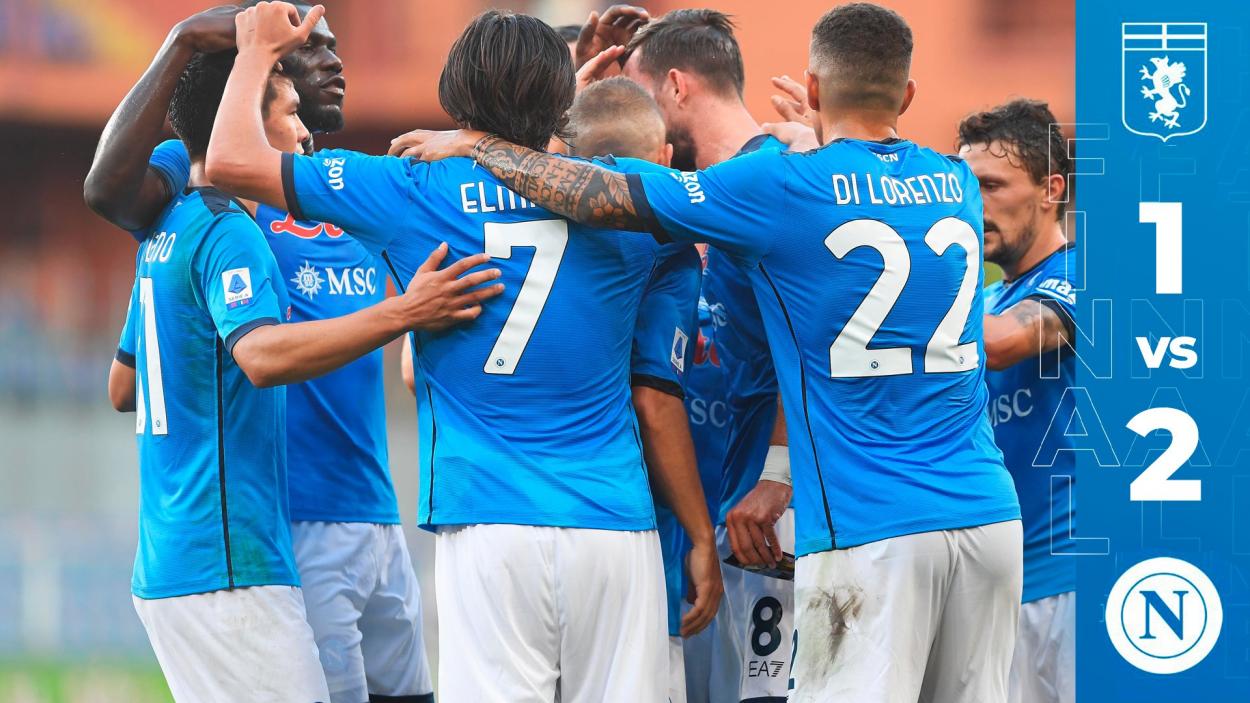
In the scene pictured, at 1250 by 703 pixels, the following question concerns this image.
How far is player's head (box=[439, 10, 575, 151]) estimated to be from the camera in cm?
338

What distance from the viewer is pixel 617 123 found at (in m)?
4.00

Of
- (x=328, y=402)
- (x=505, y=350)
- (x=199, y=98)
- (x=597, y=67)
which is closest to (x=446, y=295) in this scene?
(x=505, y=350)

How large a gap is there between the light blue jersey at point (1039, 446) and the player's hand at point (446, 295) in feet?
6.65

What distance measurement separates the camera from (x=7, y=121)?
539 inches

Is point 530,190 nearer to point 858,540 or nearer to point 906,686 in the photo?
point 858,540

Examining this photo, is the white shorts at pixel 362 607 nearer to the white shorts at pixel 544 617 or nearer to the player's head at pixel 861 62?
the white shorts at pixel 544 617

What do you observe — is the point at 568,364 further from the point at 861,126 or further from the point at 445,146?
the point at 861,126

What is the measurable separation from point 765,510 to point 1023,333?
1025 millimetres

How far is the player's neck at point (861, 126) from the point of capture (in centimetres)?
359

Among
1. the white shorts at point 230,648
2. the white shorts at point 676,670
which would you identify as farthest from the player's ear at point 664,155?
the white shorts at point 230,648

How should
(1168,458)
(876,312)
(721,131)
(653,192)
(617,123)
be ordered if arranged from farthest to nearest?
(1168,458) → (721,131) → (617,123) → (876,312) → (653,192)

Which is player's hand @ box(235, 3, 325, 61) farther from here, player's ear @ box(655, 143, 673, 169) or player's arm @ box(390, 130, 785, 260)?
player's ear @ box(655, 143, 673, 169)

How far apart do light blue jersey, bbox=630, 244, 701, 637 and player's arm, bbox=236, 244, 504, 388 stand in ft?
1.86

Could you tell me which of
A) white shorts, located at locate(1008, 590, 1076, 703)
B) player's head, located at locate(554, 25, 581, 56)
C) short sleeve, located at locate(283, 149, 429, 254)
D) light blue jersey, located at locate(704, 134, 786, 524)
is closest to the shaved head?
light blue jersey, located at locate(704, 134, 786, 524)
